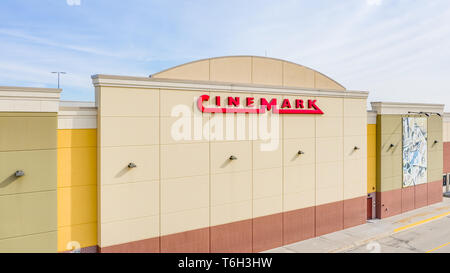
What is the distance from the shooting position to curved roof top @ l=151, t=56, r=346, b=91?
16125 mm

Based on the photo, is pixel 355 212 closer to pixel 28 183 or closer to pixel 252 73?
pixel 252 73

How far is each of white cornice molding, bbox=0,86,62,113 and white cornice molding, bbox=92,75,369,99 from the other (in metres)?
1.86

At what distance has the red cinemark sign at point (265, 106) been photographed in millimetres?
16144

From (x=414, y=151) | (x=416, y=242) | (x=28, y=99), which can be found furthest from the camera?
(x=414, y=151)

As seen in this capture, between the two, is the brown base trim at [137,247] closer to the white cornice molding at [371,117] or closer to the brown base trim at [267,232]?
the brown base trim at [267,232]

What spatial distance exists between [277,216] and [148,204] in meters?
7.94

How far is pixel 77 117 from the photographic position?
43.6ft

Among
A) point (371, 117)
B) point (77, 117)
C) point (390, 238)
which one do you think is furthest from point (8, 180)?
point (371, 117)

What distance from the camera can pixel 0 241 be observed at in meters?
11.7

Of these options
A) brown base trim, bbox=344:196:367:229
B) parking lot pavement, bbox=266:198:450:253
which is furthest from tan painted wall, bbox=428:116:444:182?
brown base trim, bbox=344:196:367:229

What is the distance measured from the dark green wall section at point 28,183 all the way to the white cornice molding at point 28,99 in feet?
0.75

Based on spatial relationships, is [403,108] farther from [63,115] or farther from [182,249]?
[63,115]

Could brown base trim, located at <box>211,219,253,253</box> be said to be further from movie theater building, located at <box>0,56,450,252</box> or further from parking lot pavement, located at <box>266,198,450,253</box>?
parking lot pavement, located at <box>266,198,450,253</box>

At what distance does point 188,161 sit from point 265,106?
5.48m
